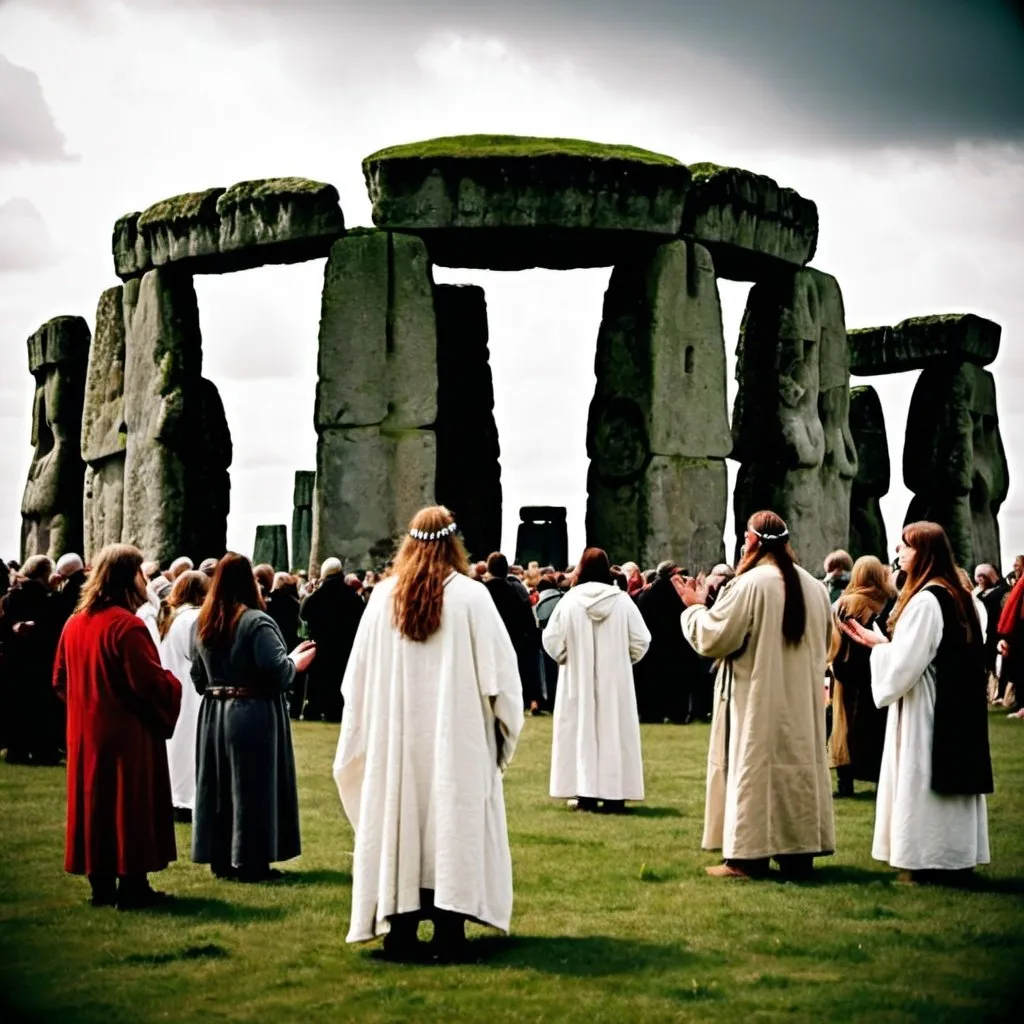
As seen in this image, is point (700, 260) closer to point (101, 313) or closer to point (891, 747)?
point (101, 313)

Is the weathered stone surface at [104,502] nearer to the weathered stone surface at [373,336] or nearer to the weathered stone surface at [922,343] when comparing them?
the weathered stone surface at [373,336]

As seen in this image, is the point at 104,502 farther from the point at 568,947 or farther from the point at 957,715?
the point at 568,947

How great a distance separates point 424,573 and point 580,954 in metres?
1.76

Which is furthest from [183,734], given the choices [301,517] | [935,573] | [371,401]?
[301,517]

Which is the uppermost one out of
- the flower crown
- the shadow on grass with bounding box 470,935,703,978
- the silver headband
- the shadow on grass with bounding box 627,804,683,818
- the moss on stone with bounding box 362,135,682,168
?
the moss on stone with bounding box 362,135,682,168

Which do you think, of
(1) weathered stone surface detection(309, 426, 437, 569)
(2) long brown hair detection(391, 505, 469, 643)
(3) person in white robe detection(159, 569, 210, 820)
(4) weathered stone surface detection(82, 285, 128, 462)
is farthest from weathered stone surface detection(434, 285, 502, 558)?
(2) long brown hair detection(391, 505, 469, 643)

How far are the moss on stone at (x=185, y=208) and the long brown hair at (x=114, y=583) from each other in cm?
1413

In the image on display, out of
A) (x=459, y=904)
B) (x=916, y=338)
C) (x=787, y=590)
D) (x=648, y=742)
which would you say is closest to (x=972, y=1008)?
(x=459, y=904)

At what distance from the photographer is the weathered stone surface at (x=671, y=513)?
21984 mm

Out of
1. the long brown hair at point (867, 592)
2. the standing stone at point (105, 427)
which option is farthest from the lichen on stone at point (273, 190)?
the long brown hair at point (867, 592)

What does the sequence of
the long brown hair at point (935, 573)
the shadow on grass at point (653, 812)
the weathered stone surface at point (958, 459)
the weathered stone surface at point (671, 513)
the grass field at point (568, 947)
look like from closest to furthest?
1. the grass field at point (568, 947)
2. the long brown hair at point (935, 573)
3. the shadow on grass at point (653, 812)
4. the weathered stone surface at point (671, 513)
5. the weathered stone surface at point (958, 459)

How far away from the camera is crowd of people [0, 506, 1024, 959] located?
7734mm

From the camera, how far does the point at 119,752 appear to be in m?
8.82

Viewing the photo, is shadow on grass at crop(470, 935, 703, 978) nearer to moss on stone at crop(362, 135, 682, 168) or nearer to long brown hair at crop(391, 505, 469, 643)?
long brown hair at crop(391, 505, 469, 643)
